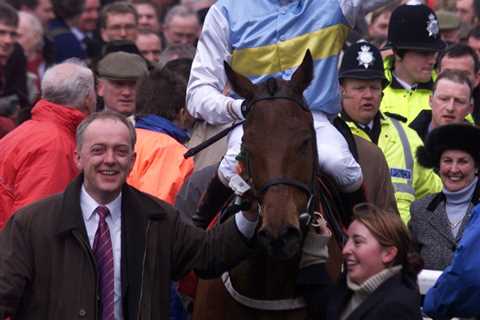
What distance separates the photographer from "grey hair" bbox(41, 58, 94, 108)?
9562mm

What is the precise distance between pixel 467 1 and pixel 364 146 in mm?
6977

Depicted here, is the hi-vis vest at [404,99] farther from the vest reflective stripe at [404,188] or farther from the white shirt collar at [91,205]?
the white shirt collar at [91,205]

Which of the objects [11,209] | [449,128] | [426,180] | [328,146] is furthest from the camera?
[426,180]

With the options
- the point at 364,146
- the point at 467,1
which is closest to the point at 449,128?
the point at 364,146

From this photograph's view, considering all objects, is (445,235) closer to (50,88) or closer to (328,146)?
(328,146)

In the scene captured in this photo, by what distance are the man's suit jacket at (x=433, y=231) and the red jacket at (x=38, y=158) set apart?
222cm

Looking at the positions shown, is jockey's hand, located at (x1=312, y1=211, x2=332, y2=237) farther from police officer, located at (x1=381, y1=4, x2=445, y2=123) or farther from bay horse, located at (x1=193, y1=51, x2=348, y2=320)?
police officer, located at (x1=381, y1=4, x2=445, y2=123)

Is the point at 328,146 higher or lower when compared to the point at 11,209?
higher

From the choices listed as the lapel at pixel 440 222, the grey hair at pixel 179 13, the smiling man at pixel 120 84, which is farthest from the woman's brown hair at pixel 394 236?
the grey hair at pixel 179 13

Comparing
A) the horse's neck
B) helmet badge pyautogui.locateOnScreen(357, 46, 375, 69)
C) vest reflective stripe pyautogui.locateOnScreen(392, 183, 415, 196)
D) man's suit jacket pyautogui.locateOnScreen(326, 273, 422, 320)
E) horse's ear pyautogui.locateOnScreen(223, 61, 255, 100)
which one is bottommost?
vest reflective stripe pyautogui.locateOnScreen(392, 183, 415, 196)

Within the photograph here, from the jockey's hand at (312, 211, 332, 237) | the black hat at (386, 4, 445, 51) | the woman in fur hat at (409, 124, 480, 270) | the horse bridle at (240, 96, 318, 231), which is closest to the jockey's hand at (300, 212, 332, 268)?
the jockey's hand at (312, 211, 332, 237)

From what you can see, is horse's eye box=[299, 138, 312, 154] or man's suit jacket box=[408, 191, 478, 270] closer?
horse's eye box=[299, 138, 312, 154]

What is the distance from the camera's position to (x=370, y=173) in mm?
9484

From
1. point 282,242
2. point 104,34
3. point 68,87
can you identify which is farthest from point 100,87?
point 282,242
